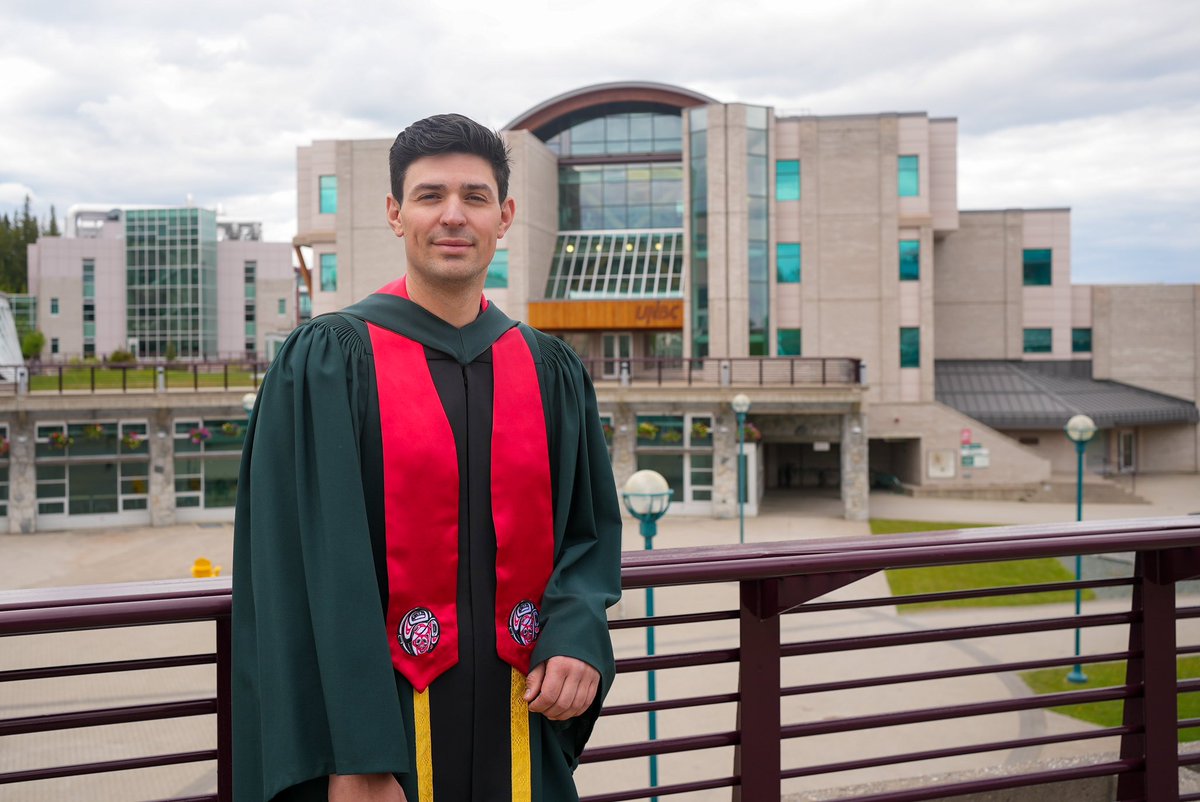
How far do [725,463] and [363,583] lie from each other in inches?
1065

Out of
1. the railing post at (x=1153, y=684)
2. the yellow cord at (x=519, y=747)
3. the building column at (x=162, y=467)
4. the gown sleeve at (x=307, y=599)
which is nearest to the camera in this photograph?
the gown sleeve at (x=307, y=599)

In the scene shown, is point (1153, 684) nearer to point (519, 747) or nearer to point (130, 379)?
point (519, 747)

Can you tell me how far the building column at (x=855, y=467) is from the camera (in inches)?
1100

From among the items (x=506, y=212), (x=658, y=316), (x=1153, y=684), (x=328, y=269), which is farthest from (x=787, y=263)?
(x=506, y=212)

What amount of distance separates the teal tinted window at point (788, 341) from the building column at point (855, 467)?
7.45m

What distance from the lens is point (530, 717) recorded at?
6.97 ft

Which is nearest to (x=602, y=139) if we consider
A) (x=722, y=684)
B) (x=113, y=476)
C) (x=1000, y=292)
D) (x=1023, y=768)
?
(x=1000, y=292)

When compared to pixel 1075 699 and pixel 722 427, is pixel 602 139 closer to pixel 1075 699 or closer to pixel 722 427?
pixel 722 427

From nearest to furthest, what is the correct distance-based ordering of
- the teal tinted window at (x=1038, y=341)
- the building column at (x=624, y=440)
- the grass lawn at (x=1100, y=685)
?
the grass lawn at (x=1100, y=685), the building column at (x=624, y=440), the teal tinted window at (x=1038, y=341)

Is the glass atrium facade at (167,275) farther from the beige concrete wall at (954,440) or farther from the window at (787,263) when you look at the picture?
the beige concrete wall at (954,440)

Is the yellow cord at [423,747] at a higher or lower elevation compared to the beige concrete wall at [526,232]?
lower

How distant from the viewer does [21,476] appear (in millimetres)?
27484

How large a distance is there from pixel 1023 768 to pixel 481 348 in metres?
3.21

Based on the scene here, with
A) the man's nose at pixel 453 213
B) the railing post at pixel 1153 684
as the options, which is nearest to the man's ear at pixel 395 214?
the man's nose at pixel 453 213
